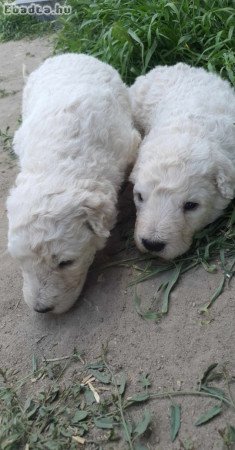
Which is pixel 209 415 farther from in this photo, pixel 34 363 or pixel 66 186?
pixel 66 186

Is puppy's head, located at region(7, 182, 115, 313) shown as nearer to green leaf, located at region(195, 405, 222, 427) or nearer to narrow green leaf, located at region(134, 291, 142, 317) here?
narrow green leaf, located at region(134, 291, 142, 317)

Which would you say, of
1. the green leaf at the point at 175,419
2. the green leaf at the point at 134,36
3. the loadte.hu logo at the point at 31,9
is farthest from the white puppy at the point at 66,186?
the loadte.hu logo at the point at 31,9

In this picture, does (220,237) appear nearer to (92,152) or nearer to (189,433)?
(92,152)

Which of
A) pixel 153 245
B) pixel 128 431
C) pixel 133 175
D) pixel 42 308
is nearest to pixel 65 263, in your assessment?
pixel 42 308

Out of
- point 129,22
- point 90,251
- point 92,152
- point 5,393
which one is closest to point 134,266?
point 90,251

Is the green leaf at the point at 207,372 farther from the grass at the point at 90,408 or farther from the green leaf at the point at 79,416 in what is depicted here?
the green leaf at the point at 79,416

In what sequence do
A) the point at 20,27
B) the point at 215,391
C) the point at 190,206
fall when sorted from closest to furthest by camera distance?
the point at 215,391, the point at 190,206, the point at 20,27

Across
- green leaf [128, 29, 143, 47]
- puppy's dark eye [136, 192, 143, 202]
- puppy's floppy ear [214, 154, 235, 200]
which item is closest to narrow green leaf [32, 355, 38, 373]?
puppy's dark eye [136, 192, 143, 202]

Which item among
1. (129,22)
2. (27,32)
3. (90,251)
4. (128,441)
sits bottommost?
(27,32)
